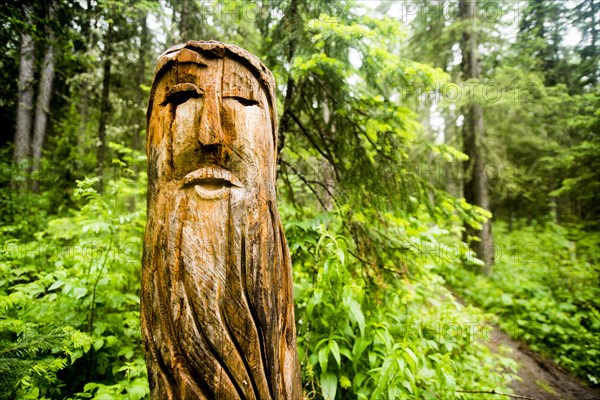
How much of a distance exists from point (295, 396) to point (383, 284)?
174 centimetres

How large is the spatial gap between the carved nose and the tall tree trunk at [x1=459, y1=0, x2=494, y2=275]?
9815 mm

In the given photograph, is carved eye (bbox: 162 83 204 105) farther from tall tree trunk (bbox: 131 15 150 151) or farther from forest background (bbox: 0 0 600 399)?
tall tree trunk (bbox: 131 15 150 151)

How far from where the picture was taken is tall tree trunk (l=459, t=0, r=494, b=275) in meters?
9.68

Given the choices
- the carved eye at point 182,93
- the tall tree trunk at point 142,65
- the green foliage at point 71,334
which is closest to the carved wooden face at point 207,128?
the carved eye at point 182,93

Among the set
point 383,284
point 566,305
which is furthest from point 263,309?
point 566,305

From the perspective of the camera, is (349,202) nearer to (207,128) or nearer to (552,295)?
(207,128)

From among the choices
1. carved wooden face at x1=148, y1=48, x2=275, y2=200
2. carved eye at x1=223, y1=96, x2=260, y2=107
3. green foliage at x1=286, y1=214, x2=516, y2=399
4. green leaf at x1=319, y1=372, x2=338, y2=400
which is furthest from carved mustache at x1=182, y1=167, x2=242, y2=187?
green leaf at x1=319, y1=372, x2=338, y2=400

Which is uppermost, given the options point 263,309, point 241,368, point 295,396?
point 263,309

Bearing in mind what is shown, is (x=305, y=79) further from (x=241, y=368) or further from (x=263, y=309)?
(x=241, y=368)

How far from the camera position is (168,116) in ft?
6.18

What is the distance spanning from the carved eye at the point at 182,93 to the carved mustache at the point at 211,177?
46cm

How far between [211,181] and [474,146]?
33.4ft

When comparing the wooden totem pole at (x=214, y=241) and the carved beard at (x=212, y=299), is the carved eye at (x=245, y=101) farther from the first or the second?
the carved beard at (x=212, y=299)

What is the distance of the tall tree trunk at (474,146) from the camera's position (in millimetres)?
9680
